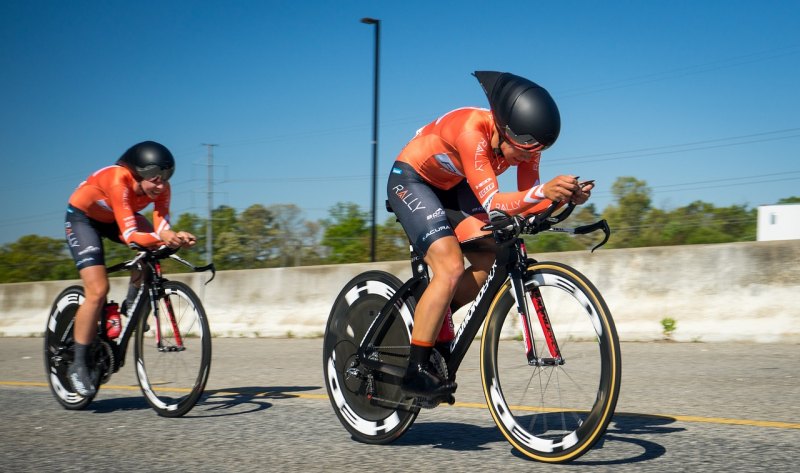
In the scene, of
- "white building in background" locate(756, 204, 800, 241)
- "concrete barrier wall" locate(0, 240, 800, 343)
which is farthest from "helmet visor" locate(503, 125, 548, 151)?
"white building in background" locate(756, 204, 800, 241)

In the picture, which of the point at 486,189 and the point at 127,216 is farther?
the point at 127,216

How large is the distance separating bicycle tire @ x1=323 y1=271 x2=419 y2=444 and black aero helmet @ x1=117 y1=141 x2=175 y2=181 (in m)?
1.91

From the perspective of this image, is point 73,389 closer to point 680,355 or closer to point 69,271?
point 680,355

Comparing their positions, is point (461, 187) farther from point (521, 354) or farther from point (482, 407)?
point (482, 407)

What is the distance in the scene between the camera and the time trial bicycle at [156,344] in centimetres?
602

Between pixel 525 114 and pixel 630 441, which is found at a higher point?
pixel 525 114

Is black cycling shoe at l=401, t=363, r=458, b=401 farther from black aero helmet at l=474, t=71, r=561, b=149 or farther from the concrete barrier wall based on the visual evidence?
the concrete barrier wall

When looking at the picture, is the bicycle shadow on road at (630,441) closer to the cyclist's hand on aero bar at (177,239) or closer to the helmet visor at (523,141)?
the helmet visor at (523,141)

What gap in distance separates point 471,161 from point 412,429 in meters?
1.93

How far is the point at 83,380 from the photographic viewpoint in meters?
6.55

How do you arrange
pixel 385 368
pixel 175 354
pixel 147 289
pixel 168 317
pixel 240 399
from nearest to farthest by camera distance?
pixel 385 368, pixel 175 354, pixel 168 317, pixel 147 289, pixel 240 399

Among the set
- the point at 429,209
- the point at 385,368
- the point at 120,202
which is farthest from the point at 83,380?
the point at 429,209

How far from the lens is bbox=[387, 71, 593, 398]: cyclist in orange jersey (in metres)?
4.20

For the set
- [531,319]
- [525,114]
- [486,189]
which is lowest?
[531,319]
